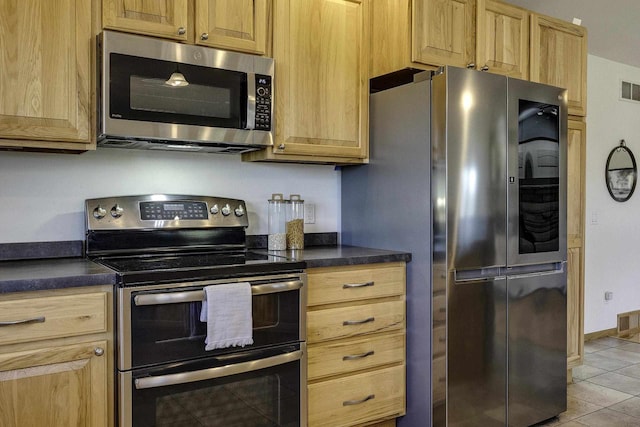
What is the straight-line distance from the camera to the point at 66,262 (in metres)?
2.15

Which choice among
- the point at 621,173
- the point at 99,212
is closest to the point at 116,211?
the point at 99,212

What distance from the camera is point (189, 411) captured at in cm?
195

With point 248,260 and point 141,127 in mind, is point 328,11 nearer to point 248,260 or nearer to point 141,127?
point 141,127

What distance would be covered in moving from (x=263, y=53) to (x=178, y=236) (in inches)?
36.3

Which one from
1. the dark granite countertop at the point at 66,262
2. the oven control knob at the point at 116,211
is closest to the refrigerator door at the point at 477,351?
the dark granite countertop at the point at 66,262

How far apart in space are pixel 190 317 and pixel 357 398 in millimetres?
930

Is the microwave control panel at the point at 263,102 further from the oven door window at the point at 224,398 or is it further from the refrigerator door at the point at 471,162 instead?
the oven door window at the point at 224,398

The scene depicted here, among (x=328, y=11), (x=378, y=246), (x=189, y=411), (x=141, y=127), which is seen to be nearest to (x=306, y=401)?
(x=189, y=411)

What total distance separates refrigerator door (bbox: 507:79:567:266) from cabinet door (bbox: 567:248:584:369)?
2.03 ft

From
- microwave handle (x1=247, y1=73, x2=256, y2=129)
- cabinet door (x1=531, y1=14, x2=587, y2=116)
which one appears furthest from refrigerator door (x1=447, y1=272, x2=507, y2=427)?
cabinet door (x1=531, y1=14, x2=587, y2=116)

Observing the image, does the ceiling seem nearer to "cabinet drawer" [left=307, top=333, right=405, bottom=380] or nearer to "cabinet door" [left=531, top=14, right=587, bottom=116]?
"cabinet door" [left=531, top=14, right=587, bottom=116]

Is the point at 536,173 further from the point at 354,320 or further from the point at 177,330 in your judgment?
the point at 177,330

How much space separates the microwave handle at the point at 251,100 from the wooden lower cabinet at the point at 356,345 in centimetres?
71

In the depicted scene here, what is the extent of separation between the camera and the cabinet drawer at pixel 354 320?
232cm
